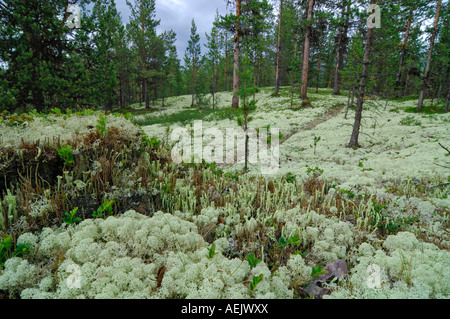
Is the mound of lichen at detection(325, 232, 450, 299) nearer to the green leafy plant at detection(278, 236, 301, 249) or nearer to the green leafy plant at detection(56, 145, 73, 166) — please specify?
the green leafy plant at detection(278, 236, 301, 249)

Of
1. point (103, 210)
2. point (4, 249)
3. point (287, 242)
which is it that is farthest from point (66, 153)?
point (287, 242)

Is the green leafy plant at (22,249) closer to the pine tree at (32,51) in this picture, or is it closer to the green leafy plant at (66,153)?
the green leafy plant at (66,153)

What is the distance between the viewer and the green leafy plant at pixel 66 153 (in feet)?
8.90

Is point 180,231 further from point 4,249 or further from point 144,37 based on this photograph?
point 144,37

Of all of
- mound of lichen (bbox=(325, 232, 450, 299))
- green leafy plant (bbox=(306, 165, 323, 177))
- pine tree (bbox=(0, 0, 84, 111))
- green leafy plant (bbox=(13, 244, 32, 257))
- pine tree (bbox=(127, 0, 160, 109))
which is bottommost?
green leafy plant (bbox=(306, 165, 323, 177))

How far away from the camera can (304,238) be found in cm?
223

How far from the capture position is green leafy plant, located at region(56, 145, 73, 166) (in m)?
2.71

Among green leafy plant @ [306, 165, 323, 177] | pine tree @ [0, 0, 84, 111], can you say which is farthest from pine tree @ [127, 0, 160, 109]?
green leafy plant @ [306, 165, 323, 177]

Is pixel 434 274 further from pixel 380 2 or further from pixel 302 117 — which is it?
pixel 302 117

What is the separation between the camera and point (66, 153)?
2.73 meters

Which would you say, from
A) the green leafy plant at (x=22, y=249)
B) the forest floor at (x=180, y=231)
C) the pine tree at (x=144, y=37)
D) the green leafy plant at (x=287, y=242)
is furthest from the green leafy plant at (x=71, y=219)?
the pine tree at (x=144, y=37)

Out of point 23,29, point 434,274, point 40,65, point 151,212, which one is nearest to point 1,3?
point 23,29

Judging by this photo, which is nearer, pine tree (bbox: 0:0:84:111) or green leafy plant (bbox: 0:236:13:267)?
green leafy plant (bbox: 0:236:13:267)

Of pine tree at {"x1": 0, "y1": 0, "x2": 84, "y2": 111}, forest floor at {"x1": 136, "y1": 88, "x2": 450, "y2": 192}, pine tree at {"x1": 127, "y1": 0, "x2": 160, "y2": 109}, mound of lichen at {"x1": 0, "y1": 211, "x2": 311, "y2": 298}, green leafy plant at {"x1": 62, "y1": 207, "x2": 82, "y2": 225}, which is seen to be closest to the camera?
mound of lichen at {"x1": 0, "y1": 211, "x2": 311, "y2": 298}
